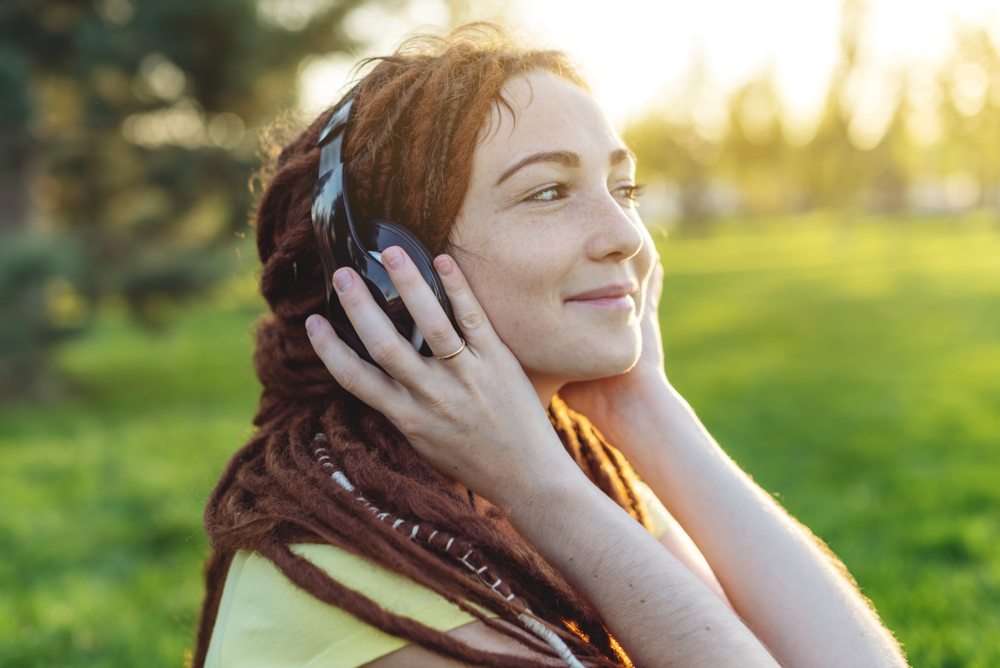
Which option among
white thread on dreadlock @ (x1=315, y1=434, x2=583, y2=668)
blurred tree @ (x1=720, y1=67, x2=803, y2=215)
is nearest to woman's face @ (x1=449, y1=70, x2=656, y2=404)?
white thread on dreadlock @ (x1=315, y1=434, x2=583, y2=668)

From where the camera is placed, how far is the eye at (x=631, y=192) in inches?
81.5

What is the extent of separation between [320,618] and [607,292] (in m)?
0.87

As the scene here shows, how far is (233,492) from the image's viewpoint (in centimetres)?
179

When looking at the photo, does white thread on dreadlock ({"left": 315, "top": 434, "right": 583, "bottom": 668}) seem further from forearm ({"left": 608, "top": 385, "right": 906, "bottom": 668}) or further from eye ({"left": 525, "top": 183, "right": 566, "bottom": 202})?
eye ({"left": 525, "top": 183, "right": 566, "bottom": 202})

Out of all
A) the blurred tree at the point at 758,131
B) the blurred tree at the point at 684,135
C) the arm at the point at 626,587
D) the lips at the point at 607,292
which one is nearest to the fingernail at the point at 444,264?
the lips at the point at 607,292

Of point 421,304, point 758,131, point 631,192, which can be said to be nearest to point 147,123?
point 631,192

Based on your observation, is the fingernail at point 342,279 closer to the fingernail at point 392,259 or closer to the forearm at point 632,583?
the fingernail at point 392,259

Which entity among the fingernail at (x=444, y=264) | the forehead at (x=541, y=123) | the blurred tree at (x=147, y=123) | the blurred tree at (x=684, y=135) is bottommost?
the fingernail at (x=444, y=264)

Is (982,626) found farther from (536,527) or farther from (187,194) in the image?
(187,194)

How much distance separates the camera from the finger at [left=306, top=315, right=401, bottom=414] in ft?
5.81

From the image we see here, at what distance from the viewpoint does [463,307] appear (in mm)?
1791

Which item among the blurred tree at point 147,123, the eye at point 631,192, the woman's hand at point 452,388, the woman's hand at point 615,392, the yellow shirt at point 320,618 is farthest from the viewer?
the blurred tree at point 147,123

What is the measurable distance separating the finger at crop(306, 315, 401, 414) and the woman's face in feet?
0.88

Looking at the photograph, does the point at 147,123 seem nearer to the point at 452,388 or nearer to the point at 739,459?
the point at 739,459
